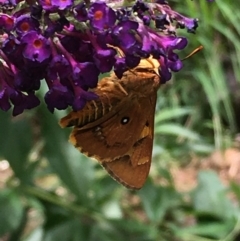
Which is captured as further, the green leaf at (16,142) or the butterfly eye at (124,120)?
the green leaf at (16,142)

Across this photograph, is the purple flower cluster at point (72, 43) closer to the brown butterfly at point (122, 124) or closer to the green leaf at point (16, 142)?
the brown butterfly at point (122, 124)

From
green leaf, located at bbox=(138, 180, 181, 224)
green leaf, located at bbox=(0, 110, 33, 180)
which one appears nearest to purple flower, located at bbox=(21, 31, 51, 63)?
green leaf, located at bbox=(0, 110, 33, 180)

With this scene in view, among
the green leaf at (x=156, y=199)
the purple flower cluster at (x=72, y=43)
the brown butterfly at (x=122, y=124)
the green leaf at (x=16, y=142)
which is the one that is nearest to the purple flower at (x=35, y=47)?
the purple flower cluster at (x=72, y=43)

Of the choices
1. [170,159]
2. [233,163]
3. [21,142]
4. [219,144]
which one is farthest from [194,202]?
[233,163]

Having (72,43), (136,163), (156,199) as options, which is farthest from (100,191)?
(72,43)

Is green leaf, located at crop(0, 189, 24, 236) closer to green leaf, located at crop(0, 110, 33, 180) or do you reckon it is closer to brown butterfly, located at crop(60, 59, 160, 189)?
green leaf, located at crop(0, 110, 33, 180)

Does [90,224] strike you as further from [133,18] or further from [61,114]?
[133,18]

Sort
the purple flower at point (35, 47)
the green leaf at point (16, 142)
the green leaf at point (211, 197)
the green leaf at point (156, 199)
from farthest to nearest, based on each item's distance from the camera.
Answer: the green leaf at point (211, 197) → the green leaf at point (156, 199) → the green leaf at point (16, 142) → the purple flower at point (35, 47)
